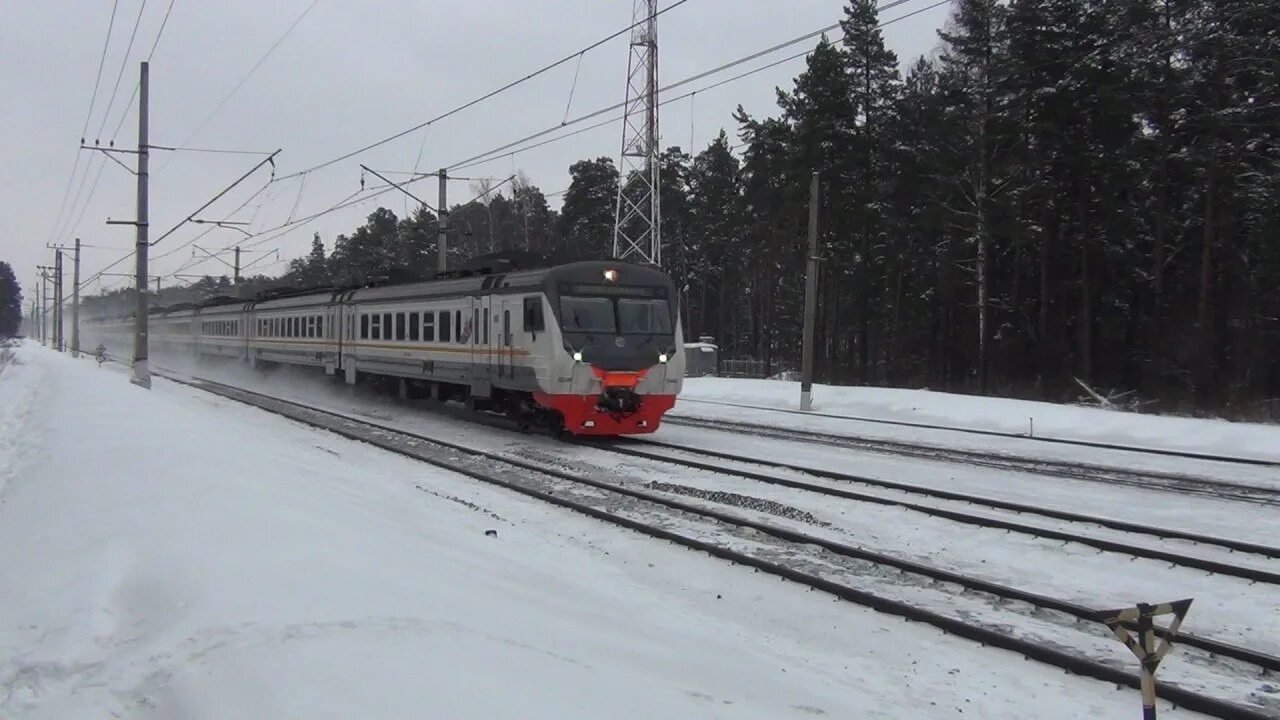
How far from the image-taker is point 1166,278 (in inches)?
1379

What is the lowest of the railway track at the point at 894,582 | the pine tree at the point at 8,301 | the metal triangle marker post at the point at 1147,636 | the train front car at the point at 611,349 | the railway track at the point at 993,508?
the railway track at the point at 894,582

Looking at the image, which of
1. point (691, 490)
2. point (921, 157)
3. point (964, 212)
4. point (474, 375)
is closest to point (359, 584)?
point (691, 490)

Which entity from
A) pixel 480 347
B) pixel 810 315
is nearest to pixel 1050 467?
pixel 480 347

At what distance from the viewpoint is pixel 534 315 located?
52.1 ft

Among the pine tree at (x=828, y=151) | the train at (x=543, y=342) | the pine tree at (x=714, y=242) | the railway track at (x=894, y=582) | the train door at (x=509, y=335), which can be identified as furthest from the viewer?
the pine tree at (x=714, y=242)

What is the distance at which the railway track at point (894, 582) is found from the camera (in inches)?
213

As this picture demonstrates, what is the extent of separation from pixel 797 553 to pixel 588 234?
50.6 meters

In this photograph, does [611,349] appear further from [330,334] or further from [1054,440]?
[330,334]

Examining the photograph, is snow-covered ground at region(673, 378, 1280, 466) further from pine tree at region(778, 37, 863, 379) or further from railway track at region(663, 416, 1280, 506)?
pine tree at region(778, 37, 863, 379)

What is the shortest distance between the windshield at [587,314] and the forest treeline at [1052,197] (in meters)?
9.12

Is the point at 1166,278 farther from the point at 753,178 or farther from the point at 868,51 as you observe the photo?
the point at 753,178

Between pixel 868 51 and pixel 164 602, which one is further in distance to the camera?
pixel 868 51

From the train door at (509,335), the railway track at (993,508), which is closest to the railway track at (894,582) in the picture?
the railway track at (993,508)

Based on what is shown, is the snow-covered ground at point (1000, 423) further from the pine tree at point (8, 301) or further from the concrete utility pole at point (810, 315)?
the pine tree at point (8, 301)
